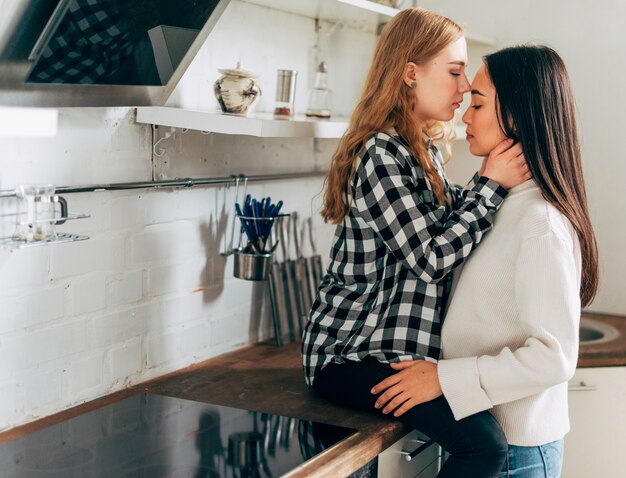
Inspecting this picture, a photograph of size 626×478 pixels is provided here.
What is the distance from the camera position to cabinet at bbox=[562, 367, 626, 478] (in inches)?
88.0

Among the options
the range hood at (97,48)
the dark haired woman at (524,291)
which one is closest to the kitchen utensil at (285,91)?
the range hood at (97,48)

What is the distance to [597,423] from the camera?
226 cm

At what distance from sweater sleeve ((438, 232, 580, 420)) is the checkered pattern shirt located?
0.37 feet

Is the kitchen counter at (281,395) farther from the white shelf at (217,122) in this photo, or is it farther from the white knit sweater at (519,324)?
the white shelf at (217,122)

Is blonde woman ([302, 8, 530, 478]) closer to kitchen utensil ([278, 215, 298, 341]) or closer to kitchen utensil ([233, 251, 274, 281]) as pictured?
kitchen utensil ([233, 251, 274, 281])

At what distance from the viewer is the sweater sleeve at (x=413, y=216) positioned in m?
1.66

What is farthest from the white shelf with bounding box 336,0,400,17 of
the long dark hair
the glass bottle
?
the long dark hair

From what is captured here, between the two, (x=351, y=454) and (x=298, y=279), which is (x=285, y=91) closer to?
(x=298, y=279)

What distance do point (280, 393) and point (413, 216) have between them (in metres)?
0.53

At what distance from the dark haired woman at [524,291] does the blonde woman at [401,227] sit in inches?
1.5

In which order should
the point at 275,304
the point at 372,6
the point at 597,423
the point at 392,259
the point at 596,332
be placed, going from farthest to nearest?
the point at 596,332 < the point at 275,304 < the point at 597,423 < the point at 372,6 < the point at 392,259

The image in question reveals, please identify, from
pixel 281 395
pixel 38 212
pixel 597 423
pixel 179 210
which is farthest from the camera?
pixel 597 423

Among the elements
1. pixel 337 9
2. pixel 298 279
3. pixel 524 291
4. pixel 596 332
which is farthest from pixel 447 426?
pixel 337 9

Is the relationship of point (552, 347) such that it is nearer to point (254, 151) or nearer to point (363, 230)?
point (363, 230)
